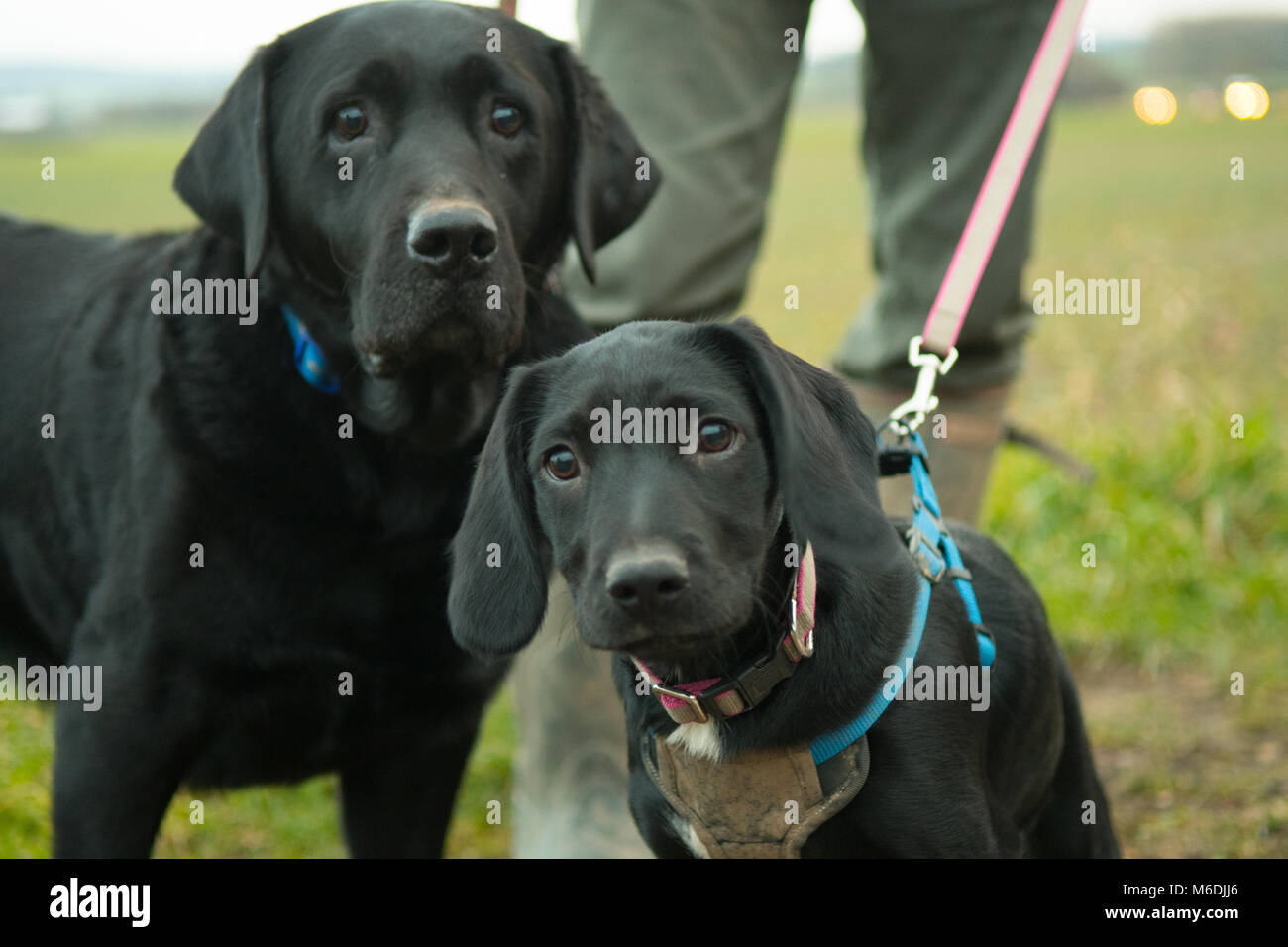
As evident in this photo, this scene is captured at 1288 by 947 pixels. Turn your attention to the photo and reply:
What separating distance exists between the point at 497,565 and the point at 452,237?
55cm

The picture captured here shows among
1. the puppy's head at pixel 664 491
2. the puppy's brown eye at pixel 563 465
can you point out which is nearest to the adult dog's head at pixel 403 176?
the puppy's head at pixel 664 491

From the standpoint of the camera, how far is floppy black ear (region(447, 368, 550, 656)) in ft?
6.68

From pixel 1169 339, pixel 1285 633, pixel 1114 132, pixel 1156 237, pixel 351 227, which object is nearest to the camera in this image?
pixel 351 227

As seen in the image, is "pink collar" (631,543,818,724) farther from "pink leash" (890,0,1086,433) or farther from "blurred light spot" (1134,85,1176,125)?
"blurred light spot" (1134,85,1176,125)

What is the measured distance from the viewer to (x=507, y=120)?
248cm

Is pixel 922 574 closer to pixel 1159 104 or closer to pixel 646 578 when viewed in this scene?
pixel 646 578

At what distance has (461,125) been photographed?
2422mm

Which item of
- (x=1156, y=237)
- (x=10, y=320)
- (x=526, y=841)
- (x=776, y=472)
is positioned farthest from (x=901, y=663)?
(x=1156, y=237)

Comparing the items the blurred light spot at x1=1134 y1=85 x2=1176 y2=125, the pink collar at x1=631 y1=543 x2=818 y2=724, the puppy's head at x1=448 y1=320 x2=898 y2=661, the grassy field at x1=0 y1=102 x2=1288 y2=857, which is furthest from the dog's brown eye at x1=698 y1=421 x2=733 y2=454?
the blurred light spot at x1=1134 y1=85 x2=1176 y2=125

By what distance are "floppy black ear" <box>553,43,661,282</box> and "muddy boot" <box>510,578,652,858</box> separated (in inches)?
32.8

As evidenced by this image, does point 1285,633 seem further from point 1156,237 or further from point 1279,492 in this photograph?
point 1156,237

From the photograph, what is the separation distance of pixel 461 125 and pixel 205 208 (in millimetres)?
498

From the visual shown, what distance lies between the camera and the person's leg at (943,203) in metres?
2.87

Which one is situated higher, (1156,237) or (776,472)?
(1156,237)
